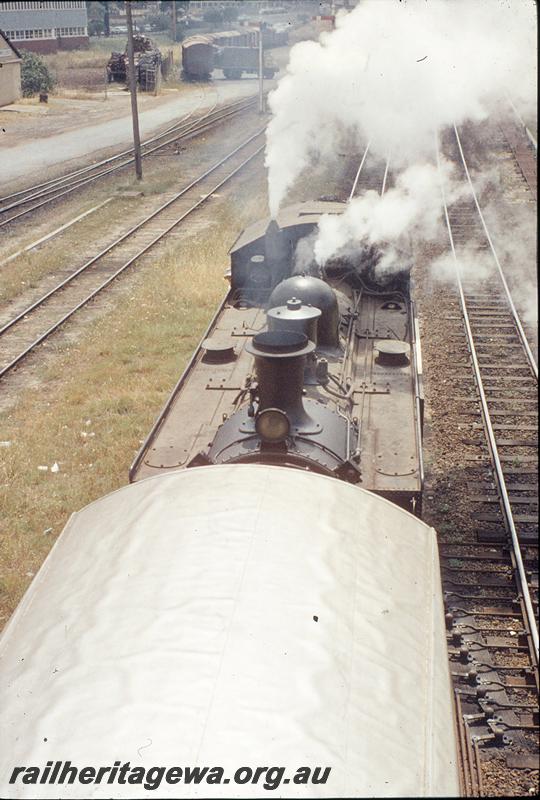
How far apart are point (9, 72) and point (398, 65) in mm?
23663

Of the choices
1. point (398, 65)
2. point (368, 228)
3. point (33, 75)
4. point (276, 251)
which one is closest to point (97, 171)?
point (33, 75)

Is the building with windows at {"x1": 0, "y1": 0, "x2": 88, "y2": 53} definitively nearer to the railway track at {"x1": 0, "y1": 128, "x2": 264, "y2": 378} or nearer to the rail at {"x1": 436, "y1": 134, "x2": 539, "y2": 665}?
the railway track at {"x1": 0, "y1": 128, "x2": 264, "y2": 378}

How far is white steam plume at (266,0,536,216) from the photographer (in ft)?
46.4

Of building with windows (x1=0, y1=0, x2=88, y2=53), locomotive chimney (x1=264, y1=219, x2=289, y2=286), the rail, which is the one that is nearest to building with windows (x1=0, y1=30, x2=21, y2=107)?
building with windows (x1=0, y1=0, x2=88, y2=53)

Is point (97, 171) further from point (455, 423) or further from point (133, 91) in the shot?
point (455, 423)

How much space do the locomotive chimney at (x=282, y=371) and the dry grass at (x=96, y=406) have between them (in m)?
3.40

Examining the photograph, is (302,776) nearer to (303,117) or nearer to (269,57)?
(303,117)

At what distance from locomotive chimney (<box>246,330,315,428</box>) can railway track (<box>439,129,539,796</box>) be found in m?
2.56

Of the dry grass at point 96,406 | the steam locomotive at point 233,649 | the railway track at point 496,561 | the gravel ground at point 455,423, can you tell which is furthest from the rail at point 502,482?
the dry grass at point 96,406

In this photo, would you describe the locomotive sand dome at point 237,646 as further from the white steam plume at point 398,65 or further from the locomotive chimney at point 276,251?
the white steam plume at point 398,65

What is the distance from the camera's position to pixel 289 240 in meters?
12.7

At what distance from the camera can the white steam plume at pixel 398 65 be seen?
1415 centimetres

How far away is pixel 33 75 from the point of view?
44656mm

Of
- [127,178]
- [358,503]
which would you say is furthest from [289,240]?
[127,178]
